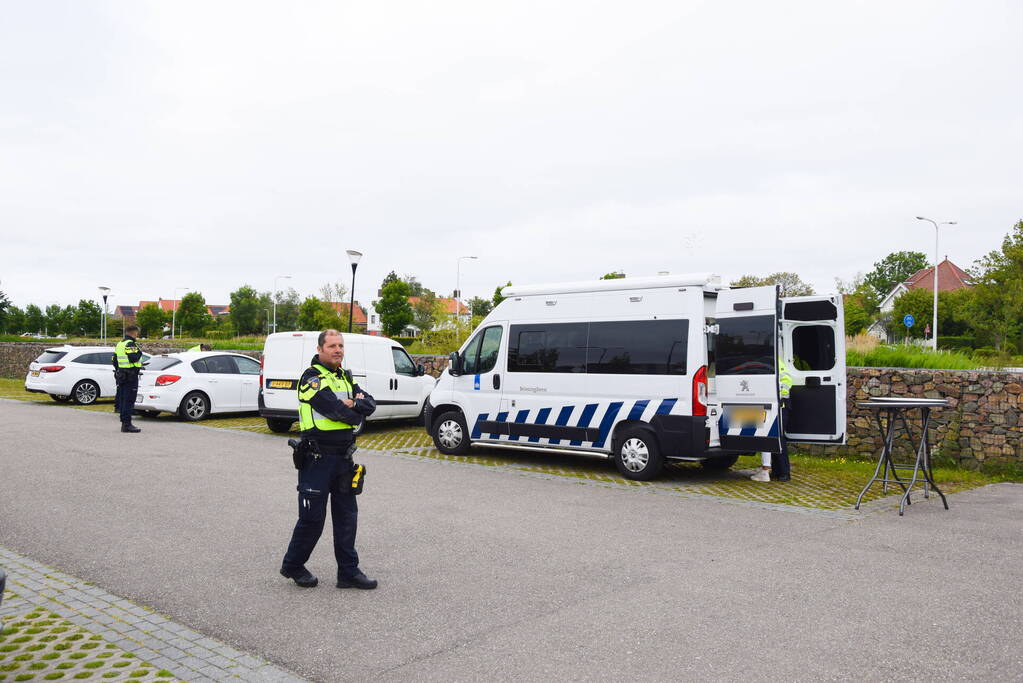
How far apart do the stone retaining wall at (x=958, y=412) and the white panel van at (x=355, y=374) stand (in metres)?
7.75

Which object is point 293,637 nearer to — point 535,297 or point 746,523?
point 746,523

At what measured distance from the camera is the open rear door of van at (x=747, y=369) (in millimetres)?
9852

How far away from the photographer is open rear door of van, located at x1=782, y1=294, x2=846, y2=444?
1019cm

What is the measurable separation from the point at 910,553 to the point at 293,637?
507 centimetres

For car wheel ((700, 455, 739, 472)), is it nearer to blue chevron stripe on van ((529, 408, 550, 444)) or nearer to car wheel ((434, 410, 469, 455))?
blue chevron stripe on van ((529, 408, 550, 444))

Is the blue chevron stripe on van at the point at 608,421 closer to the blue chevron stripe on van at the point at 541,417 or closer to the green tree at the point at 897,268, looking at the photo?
the blue chevron stripe on van at the point at 541,417

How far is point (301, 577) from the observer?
5.57 metres

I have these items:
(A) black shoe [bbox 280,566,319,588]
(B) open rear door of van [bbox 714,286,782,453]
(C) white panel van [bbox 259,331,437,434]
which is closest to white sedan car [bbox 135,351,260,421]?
(C) white panel van [bbox 259,331,437,434]

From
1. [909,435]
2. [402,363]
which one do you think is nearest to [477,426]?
[402,363]

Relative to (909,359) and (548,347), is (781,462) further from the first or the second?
(909,359)

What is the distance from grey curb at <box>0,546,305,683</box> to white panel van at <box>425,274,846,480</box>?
6.72m

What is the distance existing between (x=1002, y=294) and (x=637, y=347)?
32.6 meters

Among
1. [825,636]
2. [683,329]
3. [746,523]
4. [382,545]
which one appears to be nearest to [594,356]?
[683,329]

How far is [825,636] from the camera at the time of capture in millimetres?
4719
